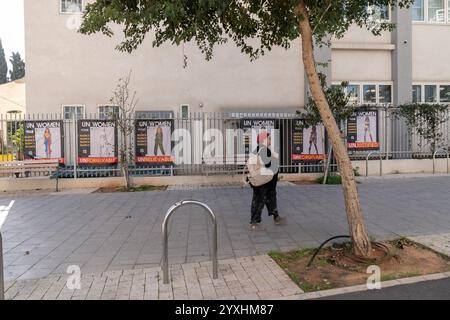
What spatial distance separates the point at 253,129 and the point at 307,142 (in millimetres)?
Result: 1939

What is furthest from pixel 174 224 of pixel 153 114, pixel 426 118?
pixel 426 118

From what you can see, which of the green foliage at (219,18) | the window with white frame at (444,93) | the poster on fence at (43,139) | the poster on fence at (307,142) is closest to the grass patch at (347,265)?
the green foliage at (219,18)

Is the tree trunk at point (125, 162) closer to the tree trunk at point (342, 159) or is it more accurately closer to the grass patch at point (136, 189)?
the grass patch at point (136, 189)

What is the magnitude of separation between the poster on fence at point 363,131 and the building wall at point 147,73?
270cm

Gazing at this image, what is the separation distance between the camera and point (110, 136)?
13.0m

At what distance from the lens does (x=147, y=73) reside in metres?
15.4

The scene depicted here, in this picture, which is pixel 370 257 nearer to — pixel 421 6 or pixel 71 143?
pixel 71 143

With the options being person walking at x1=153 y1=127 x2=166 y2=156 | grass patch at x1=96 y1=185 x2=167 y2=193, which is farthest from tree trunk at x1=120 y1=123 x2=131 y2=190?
person walking at x1=153 y1=127 x2=166 y2=156

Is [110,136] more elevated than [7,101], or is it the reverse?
[7,101]

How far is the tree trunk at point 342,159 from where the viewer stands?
551cm

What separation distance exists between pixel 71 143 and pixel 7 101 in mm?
20112

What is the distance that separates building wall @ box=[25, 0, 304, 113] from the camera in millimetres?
14945
